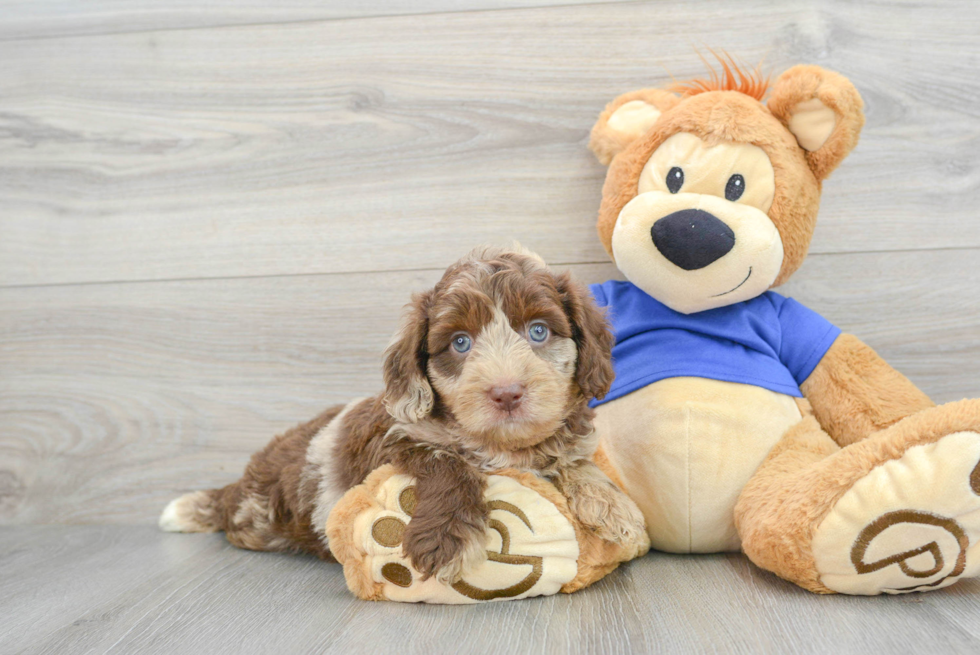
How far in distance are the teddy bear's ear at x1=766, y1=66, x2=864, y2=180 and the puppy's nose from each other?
918mm

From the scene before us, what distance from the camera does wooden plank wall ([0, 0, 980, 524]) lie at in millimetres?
1964

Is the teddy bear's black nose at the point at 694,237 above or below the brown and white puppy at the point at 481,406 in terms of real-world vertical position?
above

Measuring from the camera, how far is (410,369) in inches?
56.4

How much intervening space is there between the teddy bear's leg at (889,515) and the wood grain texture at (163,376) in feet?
2.83

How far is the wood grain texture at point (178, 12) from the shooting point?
6.82 feet

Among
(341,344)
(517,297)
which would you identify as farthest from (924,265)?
(341,344)

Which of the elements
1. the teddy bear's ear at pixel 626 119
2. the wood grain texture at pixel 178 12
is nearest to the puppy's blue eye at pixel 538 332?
the teddy bear's ear at pixel 626 119

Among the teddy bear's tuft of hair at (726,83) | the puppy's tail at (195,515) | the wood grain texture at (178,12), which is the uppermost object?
the wood grain texture at (178,12)

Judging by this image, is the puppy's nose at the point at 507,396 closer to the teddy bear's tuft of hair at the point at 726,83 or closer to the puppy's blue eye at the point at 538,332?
the puppy's blue eye at the point at 538,332

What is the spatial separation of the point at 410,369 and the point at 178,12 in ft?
4.72

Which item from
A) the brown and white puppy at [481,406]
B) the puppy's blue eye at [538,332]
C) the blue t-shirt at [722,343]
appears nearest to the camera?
the brown and white puppy at [481,406]

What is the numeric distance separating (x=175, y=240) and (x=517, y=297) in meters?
1.26

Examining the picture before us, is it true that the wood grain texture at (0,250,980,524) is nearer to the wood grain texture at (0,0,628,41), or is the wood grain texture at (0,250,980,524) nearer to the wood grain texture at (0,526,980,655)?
the wood grain texture at (0,526,980,655)

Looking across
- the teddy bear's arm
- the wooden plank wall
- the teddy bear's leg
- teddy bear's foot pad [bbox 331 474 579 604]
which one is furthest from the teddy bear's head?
teddy bear's foot pad [bbox 331 474 579 604]
